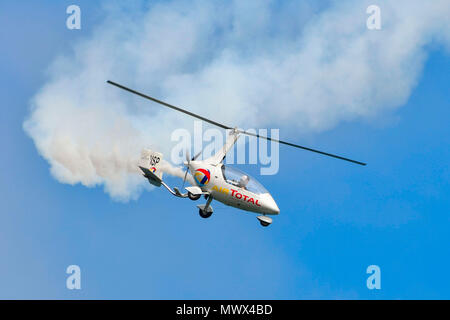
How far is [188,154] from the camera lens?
50406 mm

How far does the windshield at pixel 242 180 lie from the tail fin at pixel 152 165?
510 centimetres

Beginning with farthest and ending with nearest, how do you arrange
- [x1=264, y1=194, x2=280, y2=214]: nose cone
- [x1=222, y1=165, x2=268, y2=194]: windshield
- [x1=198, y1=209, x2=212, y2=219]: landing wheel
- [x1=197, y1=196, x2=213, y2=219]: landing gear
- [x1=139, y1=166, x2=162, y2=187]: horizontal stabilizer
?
1. [x1=139, y1=166, x2=162, y2=187]: horizontal stabilizer
2. [x1=198, y1=209, x2=212, y2=219]: landing wheel
3. [x1=197, y1=196, x2=213, y2=219]: landing gear
4. [x1=222, y1=165, x2=268, y2=194]: windshield
5. [x1=264, y1=194, x2=280, y2=214]: nose cone

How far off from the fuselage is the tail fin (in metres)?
3.34

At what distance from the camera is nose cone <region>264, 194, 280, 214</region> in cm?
4828

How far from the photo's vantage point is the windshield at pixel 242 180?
159 feet

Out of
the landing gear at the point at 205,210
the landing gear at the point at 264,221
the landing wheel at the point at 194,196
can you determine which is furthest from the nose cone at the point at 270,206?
the landing wheel at the point at 194,196

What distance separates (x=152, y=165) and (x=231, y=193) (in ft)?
21.8

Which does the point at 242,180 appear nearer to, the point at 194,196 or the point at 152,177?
the point at 194,196

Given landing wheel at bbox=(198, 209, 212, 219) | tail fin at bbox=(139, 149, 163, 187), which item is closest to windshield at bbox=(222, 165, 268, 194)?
landing wheel at bbox=(198, 209, 212, 219)

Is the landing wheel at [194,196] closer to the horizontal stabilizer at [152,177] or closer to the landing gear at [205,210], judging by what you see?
the landing gear at [205,210]

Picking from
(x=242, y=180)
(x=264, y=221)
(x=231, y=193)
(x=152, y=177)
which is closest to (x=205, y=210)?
(x=231, y=193)

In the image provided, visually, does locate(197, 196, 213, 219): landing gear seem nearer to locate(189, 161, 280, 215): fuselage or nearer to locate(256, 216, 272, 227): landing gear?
locate(189, 161, 280, 215): fuselage

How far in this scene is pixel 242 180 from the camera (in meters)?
48.5
